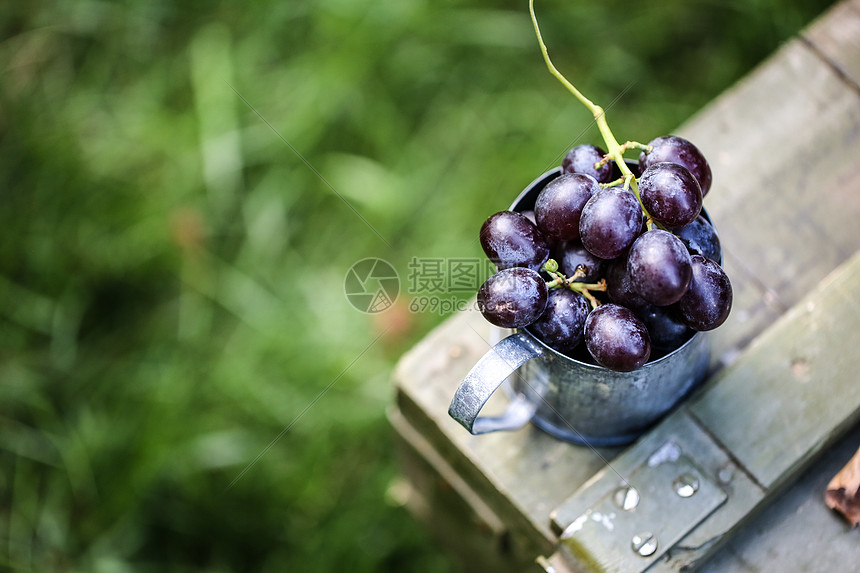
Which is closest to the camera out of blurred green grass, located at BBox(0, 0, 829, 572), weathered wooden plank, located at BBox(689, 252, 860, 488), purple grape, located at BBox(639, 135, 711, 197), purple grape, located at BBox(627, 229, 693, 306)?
purple grape, located at BBox(627, 229, 693, 306)

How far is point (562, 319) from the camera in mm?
776

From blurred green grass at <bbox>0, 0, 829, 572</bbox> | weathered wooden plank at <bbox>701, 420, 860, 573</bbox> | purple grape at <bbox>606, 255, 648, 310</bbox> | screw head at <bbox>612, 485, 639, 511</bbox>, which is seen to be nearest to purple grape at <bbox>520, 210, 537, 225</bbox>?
purple grape at <bbox>606, 255, 648, 310</bbox>

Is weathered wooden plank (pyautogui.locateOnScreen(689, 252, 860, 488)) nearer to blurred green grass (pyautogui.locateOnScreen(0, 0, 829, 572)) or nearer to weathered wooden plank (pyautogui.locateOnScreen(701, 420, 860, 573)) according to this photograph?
weathered wooden plank (pyautogui.locateOnScreen(701, 420, 860, 573))

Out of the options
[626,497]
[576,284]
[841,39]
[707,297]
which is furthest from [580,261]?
[841,39]

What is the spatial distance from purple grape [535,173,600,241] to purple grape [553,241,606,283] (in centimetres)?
3

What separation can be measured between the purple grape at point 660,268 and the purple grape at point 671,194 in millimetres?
32

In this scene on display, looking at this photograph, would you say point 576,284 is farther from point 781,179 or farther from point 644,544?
point 781,179

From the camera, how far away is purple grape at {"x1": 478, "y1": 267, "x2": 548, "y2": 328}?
2.44 feet

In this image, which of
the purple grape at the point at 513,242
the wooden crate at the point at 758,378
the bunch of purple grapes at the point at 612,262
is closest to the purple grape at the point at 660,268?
the bunch of purple grapes at the point at 612,262

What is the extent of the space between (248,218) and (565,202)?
4.37 ft

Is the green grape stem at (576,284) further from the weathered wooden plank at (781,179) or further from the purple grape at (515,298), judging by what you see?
the weathered wooden plank at (781,179)

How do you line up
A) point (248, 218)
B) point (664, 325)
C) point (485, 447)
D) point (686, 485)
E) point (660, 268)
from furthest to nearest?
point (248, 218) → point (485, 447) → point (686, 485) → point (664, 325) → point (660, 268)

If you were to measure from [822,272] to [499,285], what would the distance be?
60 centimetres

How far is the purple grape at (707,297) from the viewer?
0.74m
